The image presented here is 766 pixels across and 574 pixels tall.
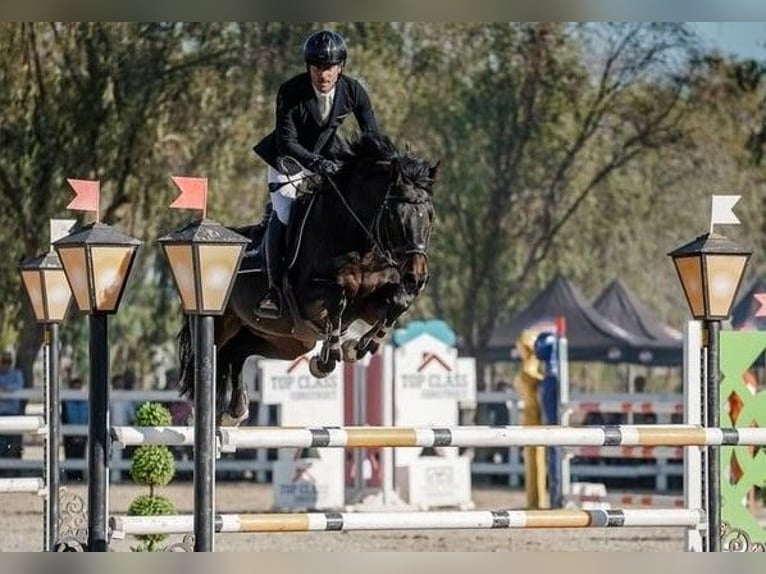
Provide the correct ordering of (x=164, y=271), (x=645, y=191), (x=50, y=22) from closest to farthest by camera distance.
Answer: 1. (x=50, y=22)
2. (x=164, y=271)
3. (x=645, y=191)

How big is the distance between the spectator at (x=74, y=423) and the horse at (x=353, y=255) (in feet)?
33.9

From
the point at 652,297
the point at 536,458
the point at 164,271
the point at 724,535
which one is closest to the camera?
the point at 724,535

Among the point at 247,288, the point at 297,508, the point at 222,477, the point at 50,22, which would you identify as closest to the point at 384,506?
the point at 297,508

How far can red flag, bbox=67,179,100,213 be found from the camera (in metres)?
8.40

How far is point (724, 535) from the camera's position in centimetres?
888

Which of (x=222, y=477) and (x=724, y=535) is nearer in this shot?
(x=724, y=535)

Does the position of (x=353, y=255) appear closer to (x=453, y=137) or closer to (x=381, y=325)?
(x=381, y=325)

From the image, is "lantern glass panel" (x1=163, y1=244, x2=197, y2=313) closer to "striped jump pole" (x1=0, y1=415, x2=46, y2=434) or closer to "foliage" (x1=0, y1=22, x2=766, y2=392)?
"striped jump pole" (x1=0, y1=415, x2=46, y2=434)

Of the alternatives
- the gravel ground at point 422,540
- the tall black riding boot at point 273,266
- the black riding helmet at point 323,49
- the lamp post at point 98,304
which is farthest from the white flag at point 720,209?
the gravel ground at point 422,540

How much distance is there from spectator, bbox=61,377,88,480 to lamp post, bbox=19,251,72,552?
9.77 metres

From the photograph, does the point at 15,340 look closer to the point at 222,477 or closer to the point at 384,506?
the point at 222,477

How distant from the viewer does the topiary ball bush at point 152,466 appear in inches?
358

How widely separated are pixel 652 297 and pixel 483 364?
509cm

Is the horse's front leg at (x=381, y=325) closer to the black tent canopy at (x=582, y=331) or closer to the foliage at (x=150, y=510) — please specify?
the foliage at (x=150, y=510)
